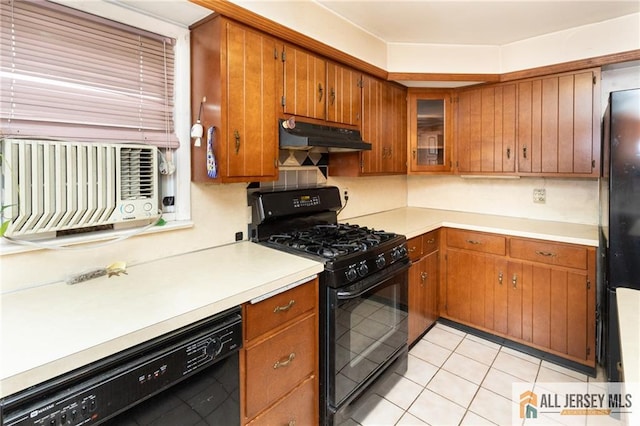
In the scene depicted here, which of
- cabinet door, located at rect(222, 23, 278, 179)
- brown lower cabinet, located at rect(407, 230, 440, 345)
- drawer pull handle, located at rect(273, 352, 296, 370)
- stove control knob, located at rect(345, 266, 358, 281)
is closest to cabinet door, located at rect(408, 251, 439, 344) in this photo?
brown lower cabinet, located at rect(407, 230, 440, 345)

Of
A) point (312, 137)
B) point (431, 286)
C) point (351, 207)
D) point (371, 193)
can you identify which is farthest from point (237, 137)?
point (431, 286)

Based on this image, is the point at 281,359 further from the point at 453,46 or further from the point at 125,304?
the point at 453,46

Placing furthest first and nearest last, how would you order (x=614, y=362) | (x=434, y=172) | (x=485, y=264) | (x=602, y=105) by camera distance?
(x=434, y=172)
(x=485, y=264)
(x=602, y=105)
(x=614, y=362)

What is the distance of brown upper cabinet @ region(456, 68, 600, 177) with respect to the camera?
245cm

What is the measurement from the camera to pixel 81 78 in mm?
1442

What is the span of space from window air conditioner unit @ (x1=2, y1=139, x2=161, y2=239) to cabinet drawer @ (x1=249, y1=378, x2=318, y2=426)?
1.04m

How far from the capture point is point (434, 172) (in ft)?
10.2

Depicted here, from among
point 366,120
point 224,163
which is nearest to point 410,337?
point 366,120

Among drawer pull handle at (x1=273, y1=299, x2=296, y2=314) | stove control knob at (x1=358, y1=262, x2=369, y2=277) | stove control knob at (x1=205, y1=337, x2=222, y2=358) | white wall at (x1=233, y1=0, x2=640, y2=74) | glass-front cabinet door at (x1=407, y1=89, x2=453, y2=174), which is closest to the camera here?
stove control knob at (x1=205, y1=337, x2=222, y2=358)

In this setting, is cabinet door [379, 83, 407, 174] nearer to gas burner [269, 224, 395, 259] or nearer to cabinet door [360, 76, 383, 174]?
cabinet door [360, 76, 383, 174]

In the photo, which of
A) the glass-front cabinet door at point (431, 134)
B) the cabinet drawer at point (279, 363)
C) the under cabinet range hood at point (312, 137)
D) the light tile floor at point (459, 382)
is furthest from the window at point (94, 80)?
the glass-front cabinet door at point (431, 134)

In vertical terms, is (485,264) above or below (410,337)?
above

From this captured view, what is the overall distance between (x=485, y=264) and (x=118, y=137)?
102 inches

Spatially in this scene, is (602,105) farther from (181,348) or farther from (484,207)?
(181,348)
